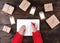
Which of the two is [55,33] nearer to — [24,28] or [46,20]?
[46,20]

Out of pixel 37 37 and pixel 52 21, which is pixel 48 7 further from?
pixel 37 37

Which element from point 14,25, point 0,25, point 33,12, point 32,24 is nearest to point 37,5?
point 33,12

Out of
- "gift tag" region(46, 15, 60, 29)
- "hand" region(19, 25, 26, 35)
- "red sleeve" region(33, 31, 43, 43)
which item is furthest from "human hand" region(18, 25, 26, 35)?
"gift tag" region(46, 15, 60, 29)

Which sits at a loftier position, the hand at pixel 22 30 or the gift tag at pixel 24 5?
the gift tag at pixel 24 5

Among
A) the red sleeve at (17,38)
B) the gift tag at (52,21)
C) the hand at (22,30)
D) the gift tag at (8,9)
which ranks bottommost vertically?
the red sleeve at (17,38)

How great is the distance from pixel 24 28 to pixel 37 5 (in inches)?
9.7

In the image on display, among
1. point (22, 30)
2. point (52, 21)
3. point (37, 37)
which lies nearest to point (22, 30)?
point (22, 30)

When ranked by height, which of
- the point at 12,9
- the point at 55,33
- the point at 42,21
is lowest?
the point at 55,33

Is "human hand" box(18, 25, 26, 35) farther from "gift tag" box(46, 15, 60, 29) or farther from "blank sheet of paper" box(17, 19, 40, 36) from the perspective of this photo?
"gift tag" box(46, 15, 60, 29)

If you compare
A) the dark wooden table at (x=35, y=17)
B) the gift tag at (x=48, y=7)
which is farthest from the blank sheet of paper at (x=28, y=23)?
the gift tag at (x=48, y=7)

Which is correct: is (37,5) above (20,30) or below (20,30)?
above

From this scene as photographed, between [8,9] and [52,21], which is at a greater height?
[8,9]

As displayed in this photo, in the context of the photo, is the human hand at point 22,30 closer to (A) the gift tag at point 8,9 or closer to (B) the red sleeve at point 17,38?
(B) the red sleeve at point 17,38

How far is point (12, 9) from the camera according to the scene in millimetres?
1455
